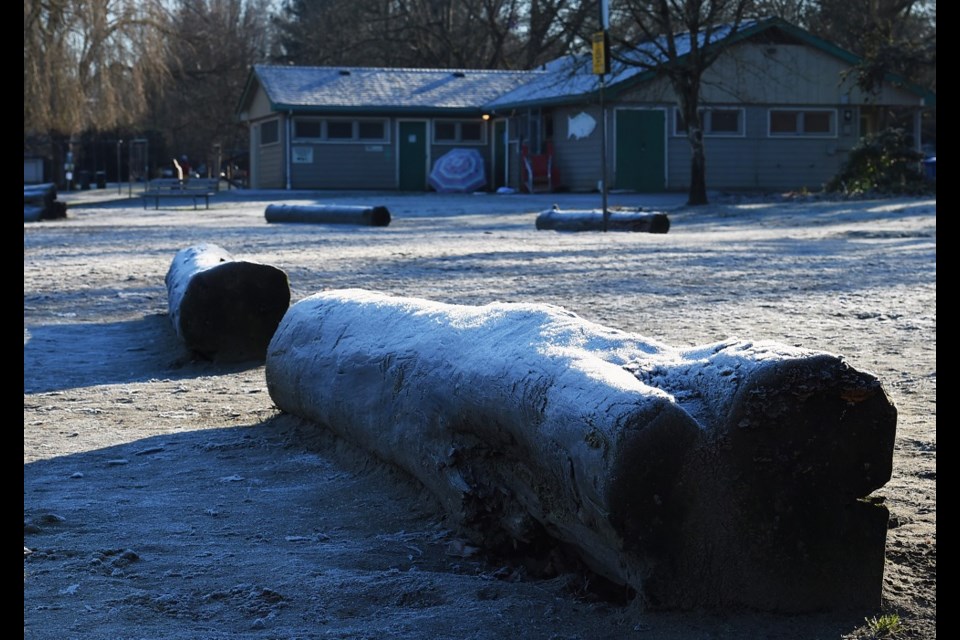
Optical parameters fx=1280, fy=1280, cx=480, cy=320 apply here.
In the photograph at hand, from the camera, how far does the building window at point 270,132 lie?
43.6 meters

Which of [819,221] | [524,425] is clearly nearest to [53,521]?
[524,425]

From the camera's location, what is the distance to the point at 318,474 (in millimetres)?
4773

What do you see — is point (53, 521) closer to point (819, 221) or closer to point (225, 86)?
point (819, 221)

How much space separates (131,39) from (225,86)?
85.0ft

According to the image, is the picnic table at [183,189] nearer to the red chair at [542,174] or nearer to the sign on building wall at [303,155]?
the sign on building wall at [303,155]

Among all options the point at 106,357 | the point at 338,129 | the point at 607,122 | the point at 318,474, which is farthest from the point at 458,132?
the point at 318,474

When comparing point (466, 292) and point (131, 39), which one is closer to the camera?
point (466, 292)

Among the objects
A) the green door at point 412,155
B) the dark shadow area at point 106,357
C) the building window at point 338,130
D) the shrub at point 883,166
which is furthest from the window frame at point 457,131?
the dark shadow area at point 106,357

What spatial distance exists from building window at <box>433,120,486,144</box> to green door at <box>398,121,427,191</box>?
513 millimetres

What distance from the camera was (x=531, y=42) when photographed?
5612 cm

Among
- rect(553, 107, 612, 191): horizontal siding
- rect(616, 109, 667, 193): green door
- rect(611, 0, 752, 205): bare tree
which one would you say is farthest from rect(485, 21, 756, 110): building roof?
rect(611, 0, 752, 205): bare tree

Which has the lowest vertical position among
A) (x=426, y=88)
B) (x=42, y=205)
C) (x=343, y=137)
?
(x=42, y=205)

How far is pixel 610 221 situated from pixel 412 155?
2432cm

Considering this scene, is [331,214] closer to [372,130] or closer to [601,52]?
[601,52]
